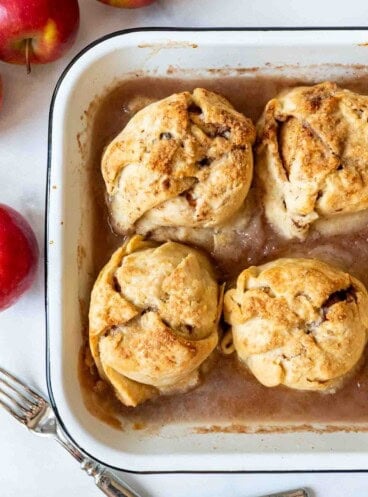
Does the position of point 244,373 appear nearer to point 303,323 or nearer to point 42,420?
point 303,323

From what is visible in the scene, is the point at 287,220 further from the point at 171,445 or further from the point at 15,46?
the point at 15,46

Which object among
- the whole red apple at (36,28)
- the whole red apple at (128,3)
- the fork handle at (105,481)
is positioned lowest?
the fork handle at (105,481)

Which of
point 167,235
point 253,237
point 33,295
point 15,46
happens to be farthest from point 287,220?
point 15,46

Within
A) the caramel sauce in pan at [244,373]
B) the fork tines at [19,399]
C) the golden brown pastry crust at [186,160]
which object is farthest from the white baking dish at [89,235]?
the fork tines at [19,399]

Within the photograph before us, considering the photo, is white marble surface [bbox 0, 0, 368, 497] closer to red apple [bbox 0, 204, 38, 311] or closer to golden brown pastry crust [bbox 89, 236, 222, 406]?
red apple [bbox 0, 204, 38, 311]

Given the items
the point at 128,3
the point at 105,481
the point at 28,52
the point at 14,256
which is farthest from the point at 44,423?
the point at 128,3

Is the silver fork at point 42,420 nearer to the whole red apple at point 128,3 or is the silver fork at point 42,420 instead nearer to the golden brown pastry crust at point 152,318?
the golden brown pastry crust at point 152,318

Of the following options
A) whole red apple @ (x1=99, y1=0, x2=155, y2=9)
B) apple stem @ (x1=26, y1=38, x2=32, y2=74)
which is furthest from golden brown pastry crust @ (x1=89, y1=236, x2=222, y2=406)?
whole red apple @ (x1=99, y1=0, x2=155, y2=9)
